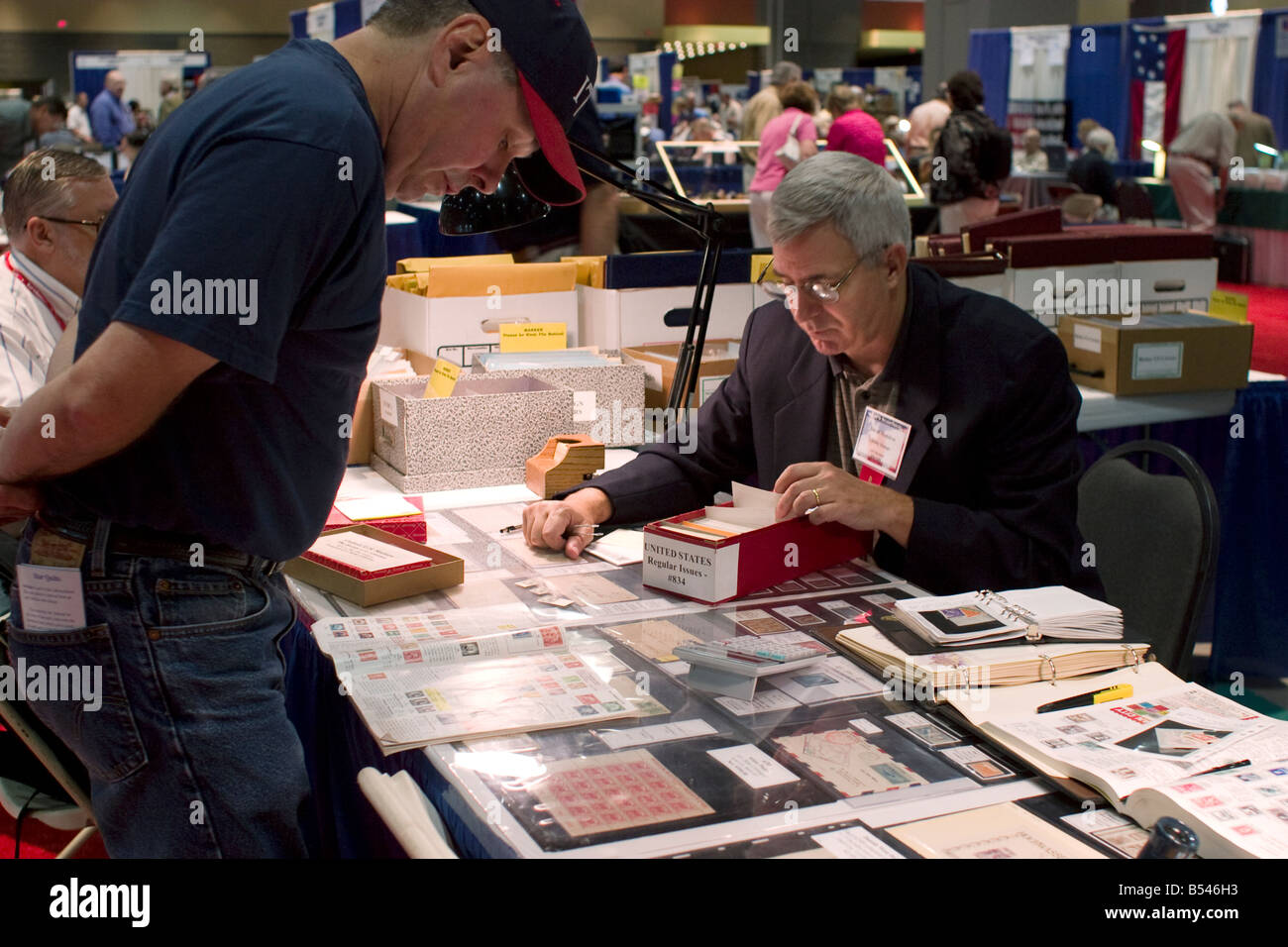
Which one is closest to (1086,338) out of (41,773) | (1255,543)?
(1255,543)

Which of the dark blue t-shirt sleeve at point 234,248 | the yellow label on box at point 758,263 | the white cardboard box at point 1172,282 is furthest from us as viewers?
the white cardboard box at point 1172,282

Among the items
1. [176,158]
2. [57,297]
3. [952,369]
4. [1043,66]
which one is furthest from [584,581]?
[1043,66]

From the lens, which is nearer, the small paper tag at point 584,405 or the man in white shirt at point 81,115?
the small paper tag at point 584,405

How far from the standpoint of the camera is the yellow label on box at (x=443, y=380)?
271cm

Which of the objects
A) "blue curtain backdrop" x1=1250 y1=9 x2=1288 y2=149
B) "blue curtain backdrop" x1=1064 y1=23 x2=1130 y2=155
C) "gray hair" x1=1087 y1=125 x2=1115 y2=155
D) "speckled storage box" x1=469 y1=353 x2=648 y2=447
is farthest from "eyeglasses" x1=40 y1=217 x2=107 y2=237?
"blue curtain backdrop" x1=1064 y1=23 x2=1130 y2=155

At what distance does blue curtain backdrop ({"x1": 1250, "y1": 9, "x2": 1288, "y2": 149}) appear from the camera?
1327 cm

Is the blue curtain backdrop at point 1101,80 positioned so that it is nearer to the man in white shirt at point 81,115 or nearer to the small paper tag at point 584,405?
the man in white shirt at point 81,115

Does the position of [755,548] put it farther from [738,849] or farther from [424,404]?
[424,404]

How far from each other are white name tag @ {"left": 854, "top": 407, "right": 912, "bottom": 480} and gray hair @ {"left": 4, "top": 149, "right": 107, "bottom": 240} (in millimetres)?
1952

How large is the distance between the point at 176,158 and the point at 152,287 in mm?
148

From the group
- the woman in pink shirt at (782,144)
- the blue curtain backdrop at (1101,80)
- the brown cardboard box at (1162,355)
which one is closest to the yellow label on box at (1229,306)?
the brown cardboard box at (1162,355)

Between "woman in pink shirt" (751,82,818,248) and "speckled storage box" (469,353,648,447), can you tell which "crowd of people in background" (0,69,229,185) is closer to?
"woman in pink shirt" (751,82,818,248)

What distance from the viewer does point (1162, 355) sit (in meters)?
3.57

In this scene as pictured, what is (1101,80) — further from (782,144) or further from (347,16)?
(347,16)
